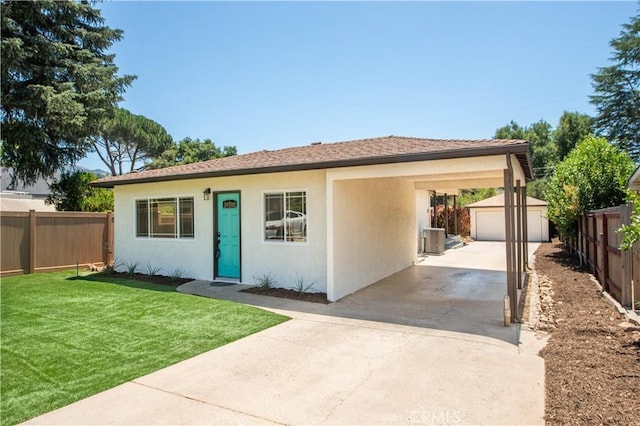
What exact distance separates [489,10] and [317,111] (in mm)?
10310

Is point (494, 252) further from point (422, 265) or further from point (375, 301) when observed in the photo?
point (375, 301)

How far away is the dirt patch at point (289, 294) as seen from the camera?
8.81m

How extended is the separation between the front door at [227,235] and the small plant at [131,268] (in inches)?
126

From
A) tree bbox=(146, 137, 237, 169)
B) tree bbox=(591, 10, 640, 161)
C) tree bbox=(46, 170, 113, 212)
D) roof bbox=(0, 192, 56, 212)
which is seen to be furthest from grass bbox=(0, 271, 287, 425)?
tree bbox=(591, 10, 640, 161)

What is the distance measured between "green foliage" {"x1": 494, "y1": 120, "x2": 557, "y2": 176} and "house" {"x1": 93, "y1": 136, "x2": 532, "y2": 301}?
34.6 meters

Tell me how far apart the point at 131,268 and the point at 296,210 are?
20.5ft

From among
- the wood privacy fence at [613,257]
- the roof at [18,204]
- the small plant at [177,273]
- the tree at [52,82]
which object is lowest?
the small plant at [177,273]

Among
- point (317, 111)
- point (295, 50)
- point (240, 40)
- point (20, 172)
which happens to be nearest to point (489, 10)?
point (295, 50)

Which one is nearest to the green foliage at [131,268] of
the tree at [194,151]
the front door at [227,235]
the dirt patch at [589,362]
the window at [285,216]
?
the front door at [227,235]

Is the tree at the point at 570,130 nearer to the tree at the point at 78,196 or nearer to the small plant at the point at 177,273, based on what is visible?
the small plant at the point at 177,273

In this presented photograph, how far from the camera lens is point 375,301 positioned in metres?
8.77

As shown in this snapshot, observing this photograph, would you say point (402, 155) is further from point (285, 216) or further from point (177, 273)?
point (177, 273)

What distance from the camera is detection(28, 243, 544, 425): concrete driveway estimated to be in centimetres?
377

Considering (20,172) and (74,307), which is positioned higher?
(20,172)
